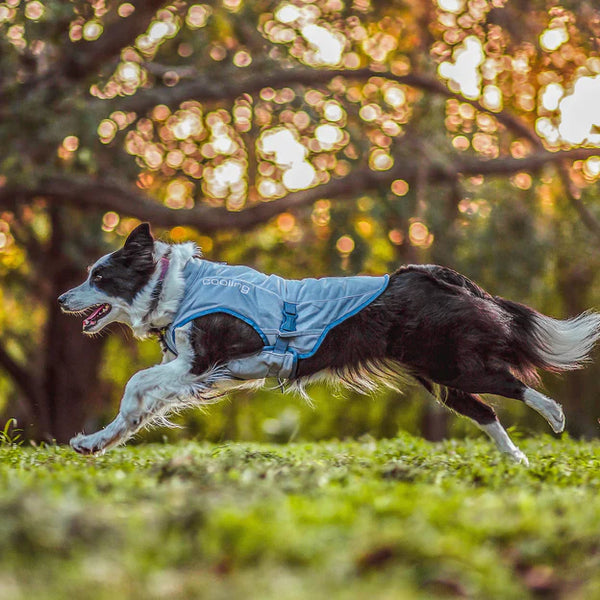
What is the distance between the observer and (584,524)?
135 inches

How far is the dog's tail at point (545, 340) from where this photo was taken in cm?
648

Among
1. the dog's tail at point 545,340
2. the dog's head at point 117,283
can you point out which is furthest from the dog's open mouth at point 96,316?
the dog's tail at point 545,340

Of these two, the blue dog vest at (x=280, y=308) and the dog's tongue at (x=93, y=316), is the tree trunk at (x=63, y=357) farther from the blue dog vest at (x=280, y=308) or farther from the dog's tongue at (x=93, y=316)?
the blue dog vest at (x=280, y=308)

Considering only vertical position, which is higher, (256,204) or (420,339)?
(256,204)

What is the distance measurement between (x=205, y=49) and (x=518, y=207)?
21.2 ft

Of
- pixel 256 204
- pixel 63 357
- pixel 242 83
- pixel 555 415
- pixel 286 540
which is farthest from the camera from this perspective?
pixel 63 357

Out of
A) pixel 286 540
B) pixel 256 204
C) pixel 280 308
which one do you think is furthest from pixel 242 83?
pixel 286 540

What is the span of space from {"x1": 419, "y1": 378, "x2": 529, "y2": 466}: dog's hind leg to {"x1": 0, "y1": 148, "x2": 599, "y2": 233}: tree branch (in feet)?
23.8

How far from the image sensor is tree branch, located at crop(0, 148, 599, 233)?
13125 millimetres

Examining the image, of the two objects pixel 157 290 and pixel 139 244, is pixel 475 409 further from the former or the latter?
pixel 139 244

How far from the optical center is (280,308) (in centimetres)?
628

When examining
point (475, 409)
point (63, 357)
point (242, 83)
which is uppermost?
point (242, 83)

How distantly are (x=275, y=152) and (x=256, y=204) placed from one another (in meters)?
2.15

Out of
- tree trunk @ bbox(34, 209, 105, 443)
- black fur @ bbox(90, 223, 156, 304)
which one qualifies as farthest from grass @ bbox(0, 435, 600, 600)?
tree trunk @ bbox(34, 209, 105, 443)
